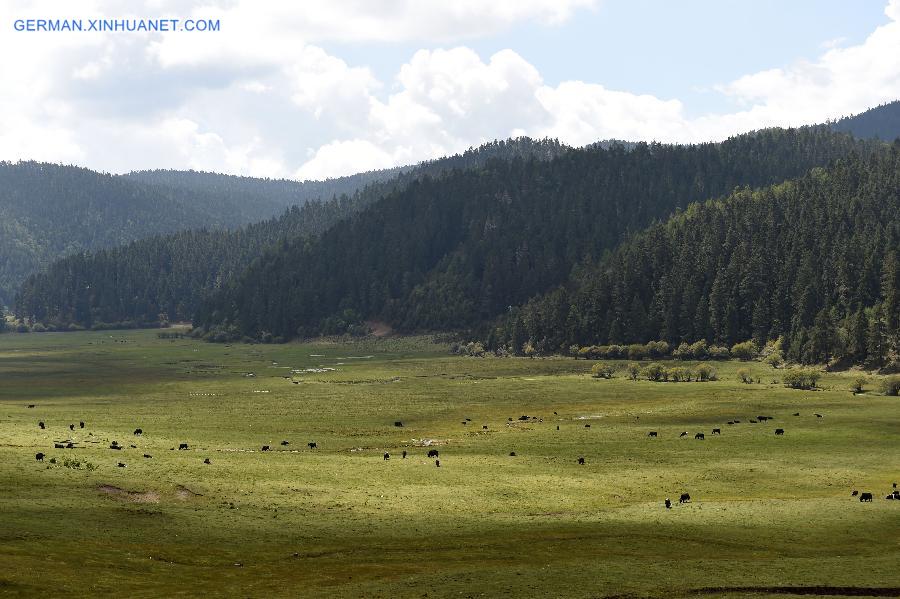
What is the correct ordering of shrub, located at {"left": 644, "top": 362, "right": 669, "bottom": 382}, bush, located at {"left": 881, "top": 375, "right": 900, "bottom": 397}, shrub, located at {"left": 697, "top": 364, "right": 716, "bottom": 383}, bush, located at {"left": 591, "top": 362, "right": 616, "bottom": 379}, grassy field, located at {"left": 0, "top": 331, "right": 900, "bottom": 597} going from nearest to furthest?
grassy field, located at {"left": 0, "top": 331, "right": 900, "bottom": 597} < bush, located at {"left": 881, "top": 375, "right": 900, "bottom": 397} < shrub, located at {"left": 697, "top": 364, "right": 716, "bottom": 383} < shrub, located at {"left": 644, "top": 362, "right": 669, "bottom": 382} < bush, located at {"left": 591, "top": 362, "right": 616, "bottom": 379}

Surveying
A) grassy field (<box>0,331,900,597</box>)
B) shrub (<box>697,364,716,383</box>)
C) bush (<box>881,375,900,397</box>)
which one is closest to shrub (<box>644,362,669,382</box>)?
shrub (<box>697,364,716,383</box>)

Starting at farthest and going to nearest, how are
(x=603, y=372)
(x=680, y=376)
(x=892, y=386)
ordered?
(x=603, y=372) < (x=680, y=376) < (x=892, y=386)

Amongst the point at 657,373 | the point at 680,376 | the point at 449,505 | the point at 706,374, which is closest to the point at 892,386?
the point at 706,374

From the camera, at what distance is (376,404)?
486 ft

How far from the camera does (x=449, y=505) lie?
7125 cm

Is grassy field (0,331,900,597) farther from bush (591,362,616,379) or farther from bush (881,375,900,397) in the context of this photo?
bush (591,362,616,379)

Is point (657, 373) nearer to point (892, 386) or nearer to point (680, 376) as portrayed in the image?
point (680, 376)

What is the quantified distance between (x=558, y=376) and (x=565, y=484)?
116171 mm

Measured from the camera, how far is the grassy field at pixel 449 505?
52.4 metres

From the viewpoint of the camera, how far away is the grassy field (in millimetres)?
52438

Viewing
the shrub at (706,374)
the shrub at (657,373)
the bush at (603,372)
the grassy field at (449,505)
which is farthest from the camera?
the bush at (603,372)

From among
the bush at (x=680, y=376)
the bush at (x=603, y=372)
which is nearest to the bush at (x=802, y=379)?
the bush at (x=680, y=376)

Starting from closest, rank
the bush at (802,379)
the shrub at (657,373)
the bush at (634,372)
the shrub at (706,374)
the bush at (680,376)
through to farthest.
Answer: the bush at (802,379) → the bush at (680,376) → the shrub at (706,374) → the shrub at (657,373) → the bush at (634,372)

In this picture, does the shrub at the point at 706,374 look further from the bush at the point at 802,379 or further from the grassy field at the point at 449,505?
the grassy field at the point at 449,505
